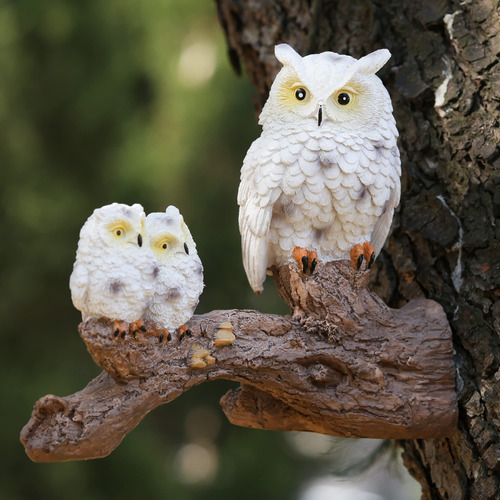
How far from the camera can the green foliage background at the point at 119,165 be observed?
282 cm

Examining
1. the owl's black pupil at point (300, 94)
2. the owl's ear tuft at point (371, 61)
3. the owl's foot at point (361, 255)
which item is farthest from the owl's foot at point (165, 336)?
the owl's ear tuft at point (371, 61)

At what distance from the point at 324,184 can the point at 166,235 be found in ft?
1.09

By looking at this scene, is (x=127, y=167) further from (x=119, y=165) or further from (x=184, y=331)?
(x=184, y=331)

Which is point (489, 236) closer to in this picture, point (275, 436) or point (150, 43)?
point (275, 436)

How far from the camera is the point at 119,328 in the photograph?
3.90ft

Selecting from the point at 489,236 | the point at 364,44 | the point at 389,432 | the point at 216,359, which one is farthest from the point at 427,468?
the point at 364,44

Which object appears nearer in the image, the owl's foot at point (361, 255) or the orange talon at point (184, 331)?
the orange talon at point (184, 331)

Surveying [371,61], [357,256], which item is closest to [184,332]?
[357,256]

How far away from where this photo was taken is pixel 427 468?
1.68m

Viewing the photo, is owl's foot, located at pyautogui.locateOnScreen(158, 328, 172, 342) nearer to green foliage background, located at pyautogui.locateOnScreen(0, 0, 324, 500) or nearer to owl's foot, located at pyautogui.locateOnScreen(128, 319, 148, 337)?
owl's foot, located at pyautogui.locateOnScreen(128, 319, 148, 337)

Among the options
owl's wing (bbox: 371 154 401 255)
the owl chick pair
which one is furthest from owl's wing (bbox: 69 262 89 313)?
owl's wing (bbox: 371 154 401 255)

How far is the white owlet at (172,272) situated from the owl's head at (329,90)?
1.10 feet

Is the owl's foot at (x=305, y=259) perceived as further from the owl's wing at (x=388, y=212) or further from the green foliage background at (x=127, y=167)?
the green foliage background at (x=127, y=167)

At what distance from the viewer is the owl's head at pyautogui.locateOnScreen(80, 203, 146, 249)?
3.91ft
